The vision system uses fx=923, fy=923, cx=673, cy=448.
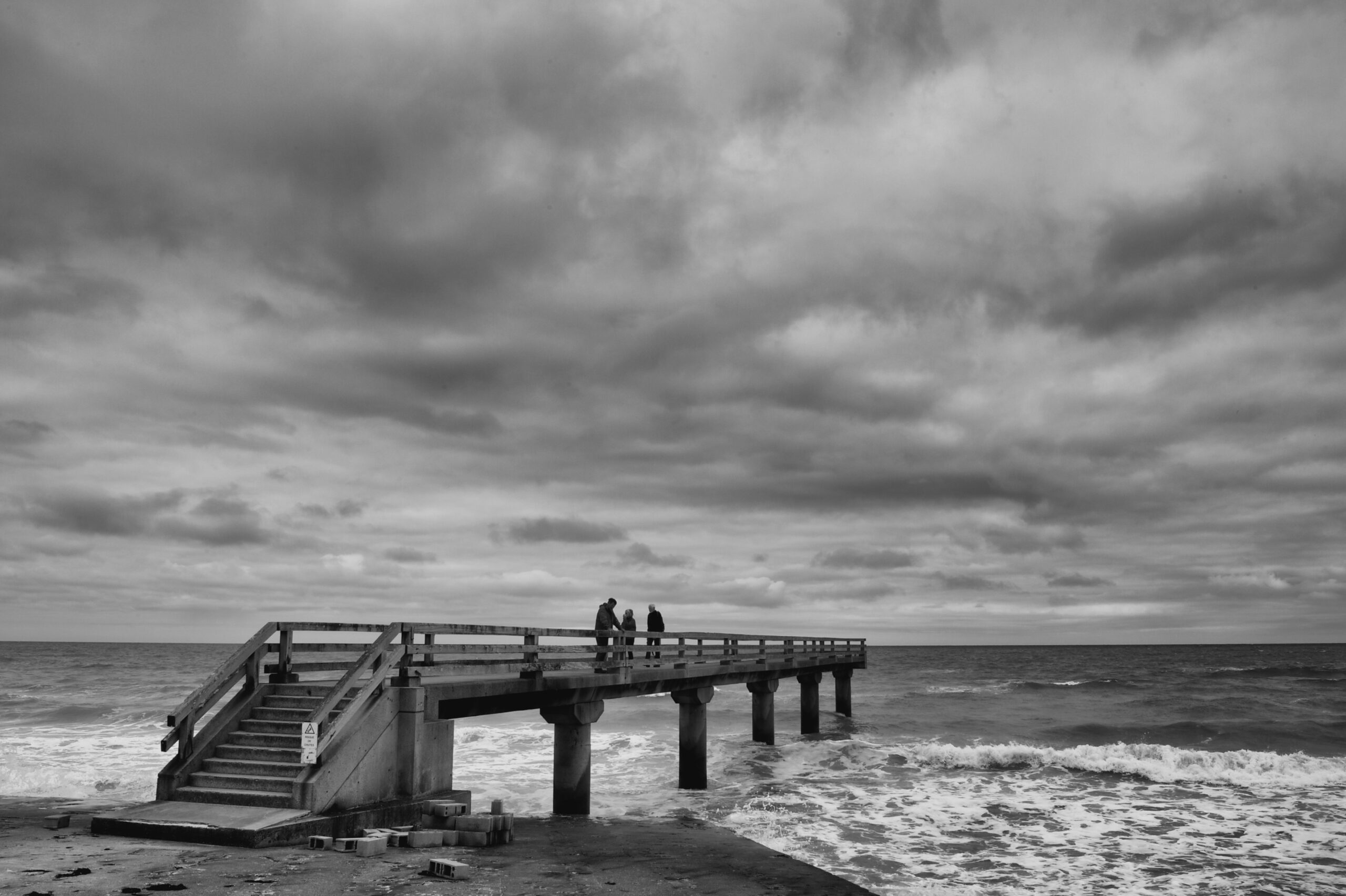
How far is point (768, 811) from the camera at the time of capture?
59.4 feet

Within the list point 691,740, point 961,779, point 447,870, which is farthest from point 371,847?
point 961,779

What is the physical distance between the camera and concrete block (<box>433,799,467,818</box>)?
11.6m

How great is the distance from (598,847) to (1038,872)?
21.6 ft

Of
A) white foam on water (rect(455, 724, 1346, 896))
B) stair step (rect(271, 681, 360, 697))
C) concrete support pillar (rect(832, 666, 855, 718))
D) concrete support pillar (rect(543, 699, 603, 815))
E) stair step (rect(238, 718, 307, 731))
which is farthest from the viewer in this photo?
concrete support pillar (rect(832, 666, 855, 718))

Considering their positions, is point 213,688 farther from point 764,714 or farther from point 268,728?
point 764,714

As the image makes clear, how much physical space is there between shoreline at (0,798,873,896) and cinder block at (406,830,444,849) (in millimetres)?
102

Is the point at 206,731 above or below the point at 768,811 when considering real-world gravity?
above

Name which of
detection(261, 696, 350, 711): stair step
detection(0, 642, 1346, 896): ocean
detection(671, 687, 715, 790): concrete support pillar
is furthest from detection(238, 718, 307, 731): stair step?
detection(671, 687, 715, 790): concrete support pillar

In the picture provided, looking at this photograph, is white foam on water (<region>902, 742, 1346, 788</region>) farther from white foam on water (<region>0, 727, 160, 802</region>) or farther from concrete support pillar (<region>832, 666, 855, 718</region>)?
white foam on water (<region>0, 727, 160, 802</region>)

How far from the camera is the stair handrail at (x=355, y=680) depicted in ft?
35.8

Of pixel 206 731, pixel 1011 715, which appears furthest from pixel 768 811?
pixel 1011 715

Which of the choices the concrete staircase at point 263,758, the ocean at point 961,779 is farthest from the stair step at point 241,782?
the ocean at point 961,779

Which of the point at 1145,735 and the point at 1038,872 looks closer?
the point at 1038,872

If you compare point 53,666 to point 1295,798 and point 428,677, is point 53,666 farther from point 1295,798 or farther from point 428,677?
point 1295,798
